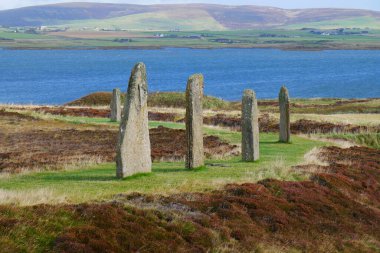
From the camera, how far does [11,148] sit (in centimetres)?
3688

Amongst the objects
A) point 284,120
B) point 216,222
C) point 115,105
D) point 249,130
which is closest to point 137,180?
point 216,222

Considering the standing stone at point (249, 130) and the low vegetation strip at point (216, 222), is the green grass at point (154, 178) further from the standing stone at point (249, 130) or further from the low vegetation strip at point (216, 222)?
the low vegetation strip at point (216, 222)

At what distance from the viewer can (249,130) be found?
98.7 ft

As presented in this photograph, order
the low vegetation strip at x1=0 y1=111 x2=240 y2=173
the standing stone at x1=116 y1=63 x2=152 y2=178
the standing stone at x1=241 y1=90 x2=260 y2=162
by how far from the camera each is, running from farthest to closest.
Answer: the low vegetation strip at x1=0 y1=111 x2=240 y2=173
the standing stone at x1=241 y1=90 x2=260 y2=162
the standing stone at x1=116 y1=63 x2=152 y2=178

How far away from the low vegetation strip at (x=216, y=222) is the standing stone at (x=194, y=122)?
3.35m

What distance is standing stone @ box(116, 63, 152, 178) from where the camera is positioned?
2384cm

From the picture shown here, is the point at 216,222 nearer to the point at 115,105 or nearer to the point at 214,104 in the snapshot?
the point at 115,105

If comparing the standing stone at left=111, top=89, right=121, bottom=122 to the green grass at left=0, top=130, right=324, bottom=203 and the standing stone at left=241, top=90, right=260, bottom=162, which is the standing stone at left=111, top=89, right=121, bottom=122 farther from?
the standing stone at left=241, top=90, right=260, bottom=162

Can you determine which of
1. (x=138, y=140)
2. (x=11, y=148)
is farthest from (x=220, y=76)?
(x=138, y=140)

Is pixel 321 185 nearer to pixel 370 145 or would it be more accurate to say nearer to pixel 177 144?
pixel 177 144

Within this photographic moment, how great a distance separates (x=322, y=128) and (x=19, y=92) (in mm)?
111076

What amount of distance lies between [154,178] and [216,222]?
16.6 feet

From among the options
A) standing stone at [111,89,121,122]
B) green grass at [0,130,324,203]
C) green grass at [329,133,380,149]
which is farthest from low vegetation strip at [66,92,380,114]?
green grass at [0,130,324,203]

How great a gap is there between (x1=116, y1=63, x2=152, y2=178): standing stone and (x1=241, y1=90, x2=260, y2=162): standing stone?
628 centimetres
